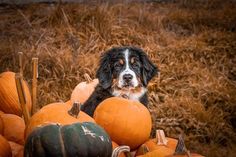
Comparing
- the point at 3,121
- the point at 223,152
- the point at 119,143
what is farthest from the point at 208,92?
the point at 3,121

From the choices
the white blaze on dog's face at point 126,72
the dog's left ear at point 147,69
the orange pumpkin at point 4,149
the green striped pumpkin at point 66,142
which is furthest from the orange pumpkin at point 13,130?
the dog's left ear at point 147,69

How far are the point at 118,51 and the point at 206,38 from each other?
19.0 inches

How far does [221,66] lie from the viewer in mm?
2348

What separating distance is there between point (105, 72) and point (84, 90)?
0.14 metres

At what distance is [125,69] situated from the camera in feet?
6.85

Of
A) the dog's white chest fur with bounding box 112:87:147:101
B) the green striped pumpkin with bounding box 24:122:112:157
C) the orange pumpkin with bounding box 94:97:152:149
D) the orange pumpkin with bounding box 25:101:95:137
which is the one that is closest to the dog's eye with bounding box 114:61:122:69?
the dog's white chest fur with bounding box 112:87:147:101

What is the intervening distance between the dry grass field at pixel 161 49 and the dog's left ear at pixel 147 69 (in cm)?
8

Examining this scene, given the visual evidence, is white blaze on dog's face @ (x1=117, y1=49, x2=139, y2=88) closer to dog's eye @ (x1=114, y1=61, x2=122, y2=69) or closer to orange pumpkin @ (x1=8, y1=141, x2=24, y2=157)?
dog's eye @ (x1=114, y1=61, x2=122, y2=69)

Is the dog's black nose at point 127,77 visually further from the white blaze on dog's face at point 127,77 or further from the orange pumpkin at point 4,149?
the orange pumpkin at point 4,149

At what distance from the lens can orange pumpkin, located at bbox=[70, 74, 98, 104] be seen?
2027mm

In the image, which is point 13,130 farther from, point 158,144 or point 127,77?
point 127,77

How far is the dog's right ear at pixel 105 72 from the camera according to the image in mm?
2125

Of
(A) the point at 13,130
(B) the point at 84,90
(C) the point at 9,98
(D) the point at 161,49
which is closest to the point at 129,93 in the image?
(B) the point at 84,90

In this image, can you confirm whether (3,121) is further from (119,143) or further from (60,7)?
(60,7)
